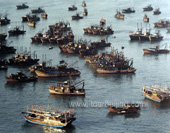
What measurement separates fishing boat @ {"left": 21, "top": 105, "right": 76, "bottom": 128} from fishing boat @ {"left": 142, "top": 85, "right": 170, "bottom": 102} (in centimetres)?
1886

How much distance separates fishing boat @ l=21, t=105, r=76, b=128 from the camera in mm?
84125

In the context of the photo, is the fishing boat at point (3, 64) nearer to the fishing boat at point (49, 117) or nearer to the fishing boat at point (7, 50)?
the fishing boat at point (7, 50)

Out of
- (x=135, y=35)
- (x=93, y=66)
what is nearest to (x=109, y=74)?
(x=93, y=66)

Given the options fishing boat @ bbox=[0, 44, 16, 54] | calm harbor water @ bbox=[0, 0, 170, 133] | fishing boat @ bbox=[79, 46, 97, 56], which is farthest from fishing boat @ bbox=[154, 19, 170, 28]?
fishing boat @ bbox=[0, 44, 16, 54]

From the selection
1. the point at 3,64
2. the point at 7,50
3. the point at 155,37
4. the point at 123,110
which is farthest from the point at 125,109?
the point at 155,37

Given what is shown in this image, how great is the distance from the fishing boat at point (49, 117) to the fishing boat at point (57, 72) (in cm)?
2769

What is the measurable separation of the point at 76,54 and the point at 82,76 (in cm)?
2706

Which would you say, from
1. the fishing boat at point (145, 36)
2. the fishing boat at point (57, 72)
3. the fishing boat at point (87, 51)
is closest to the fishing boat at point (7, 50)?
the fishing boat at point (87, 51)

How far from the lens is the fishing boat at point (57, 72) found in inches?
4611

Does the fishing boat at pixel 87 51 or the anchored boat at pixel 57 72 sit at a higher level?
the fishing boat at pixel 87 51

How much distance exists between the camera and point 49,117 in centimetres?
8500

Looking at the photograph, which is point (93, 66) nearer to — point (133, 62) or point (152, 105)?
point (133, 62)

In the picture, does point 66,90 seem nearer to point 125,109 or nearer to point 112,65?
point 125,109

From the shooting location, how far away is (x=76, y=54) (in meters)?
144
